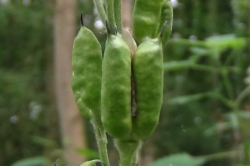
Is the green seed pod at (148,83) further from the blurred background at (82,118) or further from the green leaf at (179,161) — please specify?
the blurred background at (82,118)

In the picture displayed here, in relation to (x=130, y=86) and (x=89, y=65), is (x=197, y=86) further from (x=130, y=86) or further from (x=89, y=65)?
(x=130, y=86)

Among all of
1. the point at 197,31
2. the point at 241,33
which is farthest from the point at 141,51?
the point at 197,31

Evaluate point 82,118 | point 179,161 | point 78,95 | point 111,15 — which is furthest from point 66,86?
point 111,15

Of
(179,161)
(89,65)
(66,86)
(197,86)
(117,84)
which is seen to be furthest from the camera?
(197,86)

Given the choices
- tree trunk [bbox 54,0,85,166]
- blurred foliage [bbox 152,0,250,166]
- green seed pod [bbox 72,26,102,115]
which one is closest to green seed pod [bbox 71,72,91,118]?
green seed pod [bbox 72,26,102,115]

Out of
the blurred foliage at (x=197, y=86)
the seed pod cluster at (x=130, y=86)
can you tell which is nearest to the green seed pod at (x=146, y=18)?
the seed pod cluster at (x=130, y=86)

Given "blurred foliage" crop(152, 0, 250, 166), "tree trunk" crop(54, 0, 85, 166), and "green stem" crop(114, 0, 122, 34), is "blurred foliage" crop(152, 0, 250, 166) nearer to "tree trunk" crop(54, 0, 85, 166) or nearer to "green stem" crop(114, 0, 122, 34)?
"tree trunk" crop(54, 0, 85, 166)
